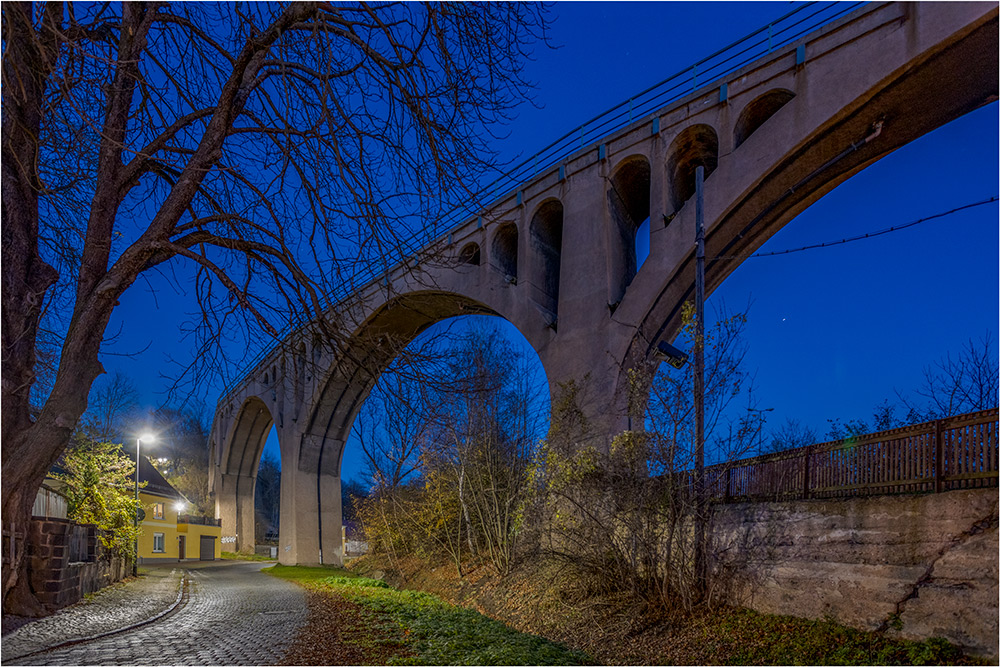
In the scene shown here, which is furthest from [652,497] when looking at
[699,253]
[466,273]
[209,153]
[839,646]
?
[466,273]

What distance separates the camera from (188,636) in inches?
400

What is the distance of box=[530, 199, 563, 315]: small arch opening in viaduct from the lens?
20047 mm

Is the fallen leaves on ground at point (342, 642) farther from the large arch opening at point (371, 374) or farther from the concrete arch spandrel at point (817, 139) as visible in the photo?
the concrete arch spandrel at point (817, 139)

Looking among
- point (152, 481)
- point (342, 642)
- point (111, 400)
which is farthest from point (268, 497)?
point (342, 642)

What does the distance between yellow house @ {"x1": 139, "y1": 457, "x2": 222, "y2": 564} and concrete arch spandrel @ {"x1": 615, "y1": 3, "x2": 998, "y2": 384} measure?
3041cm

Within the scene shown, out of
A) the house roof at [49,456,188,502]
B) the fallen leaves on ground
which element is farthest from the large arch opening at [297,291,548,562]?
the house roof at [49,456,188,502]

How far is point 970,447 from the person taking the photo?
311 inches

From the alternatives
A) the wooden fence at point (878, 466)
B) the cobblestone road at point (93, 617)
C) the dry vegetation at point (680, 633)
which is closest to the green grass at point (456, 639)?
the dry vegetation at point (680, 633)

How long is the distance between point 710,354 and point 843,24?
24.5ft

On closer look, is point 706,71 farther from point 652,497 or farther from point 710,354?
point 652,497

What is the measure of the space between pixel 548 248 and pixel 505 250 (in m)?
1.93

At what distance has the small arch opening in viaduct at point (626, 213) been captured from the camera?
57.9 ft

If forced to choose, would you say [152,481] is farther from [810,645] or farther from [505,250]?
[810,645]

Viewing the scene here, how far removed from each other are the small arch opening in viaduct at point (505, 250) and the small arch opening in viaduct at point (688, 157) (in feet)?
17.0
